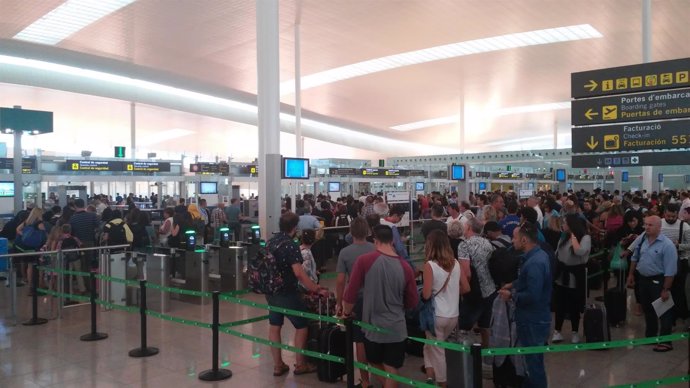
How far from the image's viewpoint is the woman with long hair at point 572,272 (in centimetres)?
579

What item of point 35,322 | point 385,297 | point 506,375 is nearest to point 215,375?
point 385,297

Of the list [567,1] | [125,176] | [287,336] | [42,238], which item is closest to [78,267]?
[42,238]

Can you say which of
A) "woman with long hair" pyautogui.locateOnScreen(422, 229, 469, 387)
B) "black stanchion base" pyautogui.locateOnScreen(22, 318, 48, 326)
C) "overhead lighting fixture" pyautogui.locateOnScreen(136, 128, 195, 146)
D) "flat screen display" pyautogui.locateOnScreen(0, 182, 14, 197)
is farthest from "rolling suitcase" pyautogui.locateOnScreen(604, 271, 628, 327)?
"overhead lighting fixture" pyautogui.locateOnScreen(136, 128, 195, 146)

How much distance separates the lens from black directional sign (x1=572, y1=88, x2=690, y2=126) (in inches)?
265

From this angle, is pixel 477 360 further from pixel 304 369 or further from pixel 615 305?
pixel 615 305

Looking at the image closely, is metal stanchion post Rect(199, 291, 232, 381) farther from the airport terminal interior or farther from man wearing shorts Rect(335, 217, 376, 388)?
man wearing shorts Rect(335, 217, 376, 388)

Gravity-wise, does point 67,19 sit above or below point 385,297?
above

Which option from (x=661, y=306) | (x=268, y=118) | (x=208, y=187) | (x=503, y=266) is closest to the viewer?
(x=503, y=266)

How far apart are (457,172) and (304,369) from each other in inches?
472

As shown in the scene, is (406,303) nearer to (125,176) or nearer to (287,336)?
(287,336)

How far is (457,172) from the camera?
16.2 metres

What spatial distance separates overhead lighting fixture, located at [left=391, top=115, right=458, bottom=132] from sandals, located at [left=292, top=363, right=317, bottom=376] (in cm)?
3425

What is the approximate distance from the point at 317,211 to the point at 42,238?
5966 millimetres

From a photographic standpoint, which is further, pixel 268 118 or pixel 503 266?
pixel 268 118
